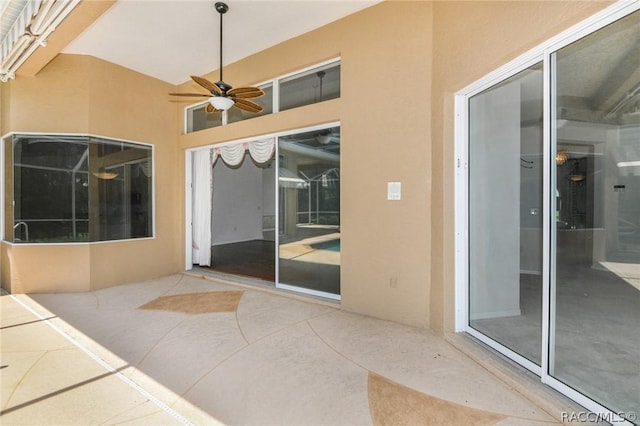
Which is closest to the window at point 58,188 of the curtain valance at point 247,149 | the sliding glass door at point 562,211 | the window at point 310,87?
the curtain valance at point 247,149

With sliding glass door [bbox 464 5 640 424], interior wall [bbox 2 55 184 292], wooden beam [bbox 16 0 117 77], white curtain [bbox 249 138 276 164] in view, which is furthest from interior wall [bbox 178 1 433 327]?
interior wall [bbox 2 55 184 292]

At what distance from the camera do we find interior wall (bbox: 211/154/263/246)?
870cm

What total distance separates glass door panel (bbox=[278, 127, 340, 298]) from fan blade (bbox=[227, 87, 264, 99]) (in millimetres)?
857

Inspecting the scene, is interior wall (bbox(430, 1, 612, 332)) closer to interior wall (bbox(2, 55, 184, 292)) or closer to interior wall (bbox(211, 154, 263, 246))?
interior wall (bbox(2, 55, 184, 292))

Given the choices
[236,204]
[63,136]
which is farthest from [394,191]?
[236,204]

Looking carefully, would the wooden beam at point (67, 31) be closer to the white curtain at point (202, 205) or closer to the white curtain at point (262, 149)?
the white curtain at point (262, 149)

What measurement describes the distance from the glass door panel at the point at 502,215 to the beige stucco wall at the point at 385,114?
0.88 ft

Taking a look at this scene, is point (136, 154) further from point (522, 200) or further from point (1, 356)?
point (522, 200)

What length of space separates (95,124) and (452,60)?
4.91 metres

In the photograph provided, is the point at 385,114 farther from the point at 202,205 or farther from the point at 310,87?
the point at 202,205

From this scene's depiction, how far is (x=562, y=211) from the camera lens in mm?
2279

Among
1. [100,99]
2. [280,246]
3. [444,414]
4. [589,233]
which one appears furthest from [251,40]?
[589,233]

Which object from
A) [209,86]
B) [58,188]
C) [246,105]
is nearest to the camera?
[209,86]

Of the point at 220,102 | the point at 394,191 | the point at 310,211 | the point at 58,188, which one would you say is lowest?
the point at 310,211
